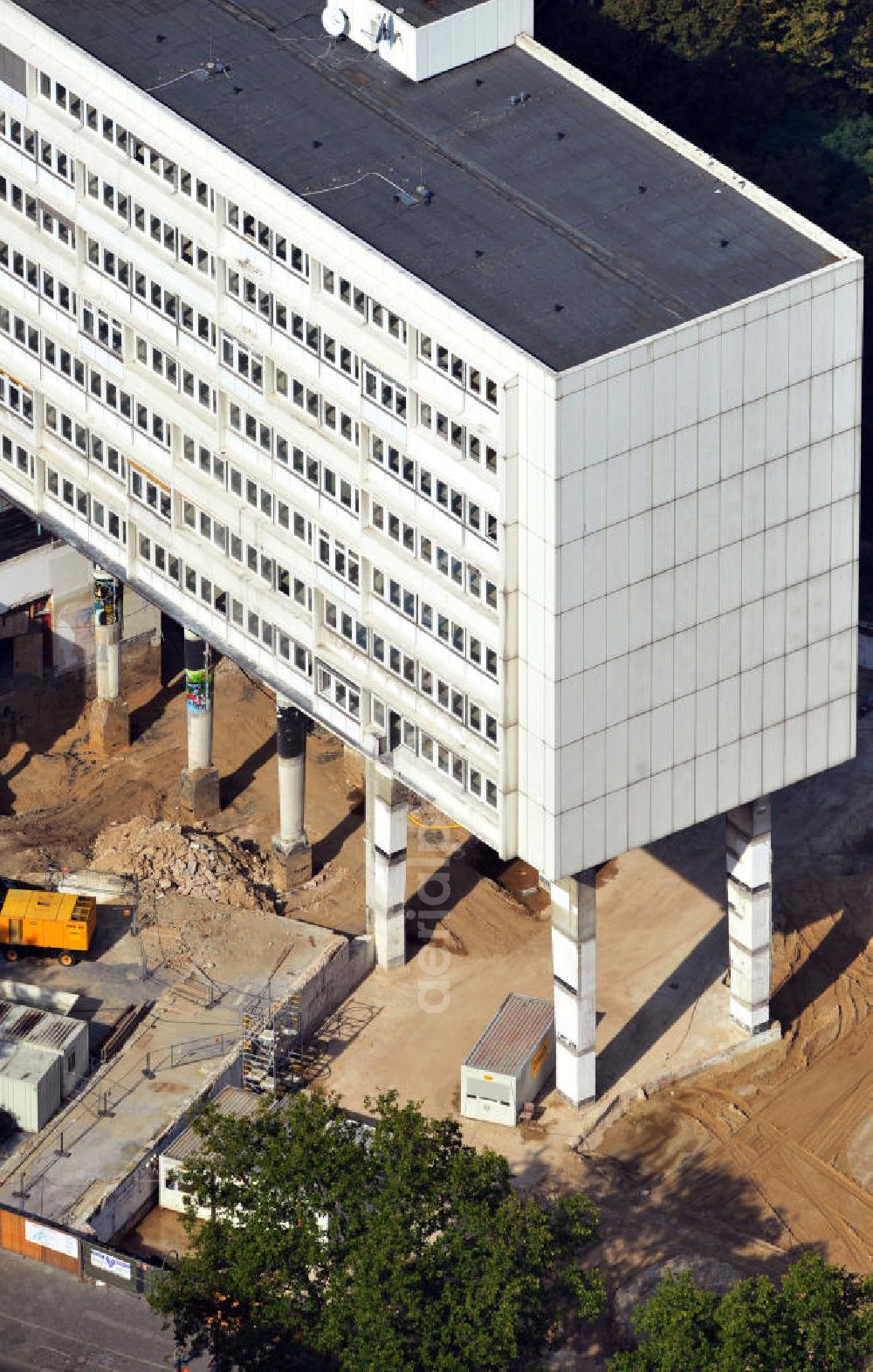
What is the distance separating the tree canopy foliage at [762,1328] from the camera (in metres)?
126

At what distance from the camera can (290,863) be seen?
16775 cm

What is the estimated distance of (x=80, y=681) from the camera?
184750 millimetres

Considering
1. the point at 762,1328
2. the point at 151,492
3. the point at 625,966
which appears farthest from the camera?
the point at 625,966

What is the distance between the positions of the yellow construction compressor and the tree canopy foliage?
41.1m

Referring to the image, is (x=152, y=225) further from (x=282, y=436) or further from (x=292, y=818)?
(x=292, y=818)

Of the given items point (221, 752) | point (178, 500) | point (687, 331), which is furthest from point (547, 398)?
point (221, 752)

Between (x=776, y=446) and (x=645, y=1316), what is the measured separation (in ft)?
117

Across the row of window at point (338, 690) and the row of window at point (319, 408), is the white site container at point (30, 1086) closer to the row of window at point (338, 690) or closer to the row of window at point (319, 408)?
the row of window at point (338, 690)

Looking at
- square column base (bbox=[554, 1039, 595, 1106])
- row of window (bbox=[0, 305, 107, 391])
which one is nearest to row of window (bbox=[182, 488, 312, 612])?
row of window (bbox=[0, 305, 107, 391])

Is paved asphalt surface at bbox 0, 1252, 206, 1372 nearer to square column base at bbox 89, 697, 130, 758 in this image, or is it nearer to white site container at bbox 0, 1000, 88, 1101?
white site container at bbox 0, 1000, 88, 1101

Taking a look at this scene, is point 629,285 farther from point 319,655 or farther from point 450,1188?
point 450,1188

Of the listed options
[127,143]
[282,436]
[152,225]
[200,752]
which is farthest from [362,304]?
[200,752]

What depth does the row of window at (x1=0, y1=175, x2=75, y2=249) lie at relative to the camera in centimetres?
15488

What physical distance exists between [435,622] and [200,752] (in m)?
32.3
